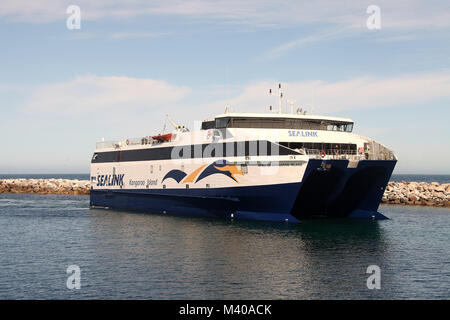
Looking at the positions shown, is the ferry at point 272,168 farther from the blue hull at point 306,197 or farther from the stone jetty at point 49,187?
the stone jetty at point 49,187

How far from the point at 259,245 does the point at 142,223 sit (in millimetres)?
12296

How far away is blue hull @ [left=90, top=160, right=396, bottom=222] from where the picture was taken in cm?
2994

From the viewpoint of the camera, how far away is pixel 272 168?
29.8 meters

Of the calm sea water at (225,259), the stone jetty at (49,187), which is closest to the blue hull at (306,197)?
the calm sea water at (225,259)

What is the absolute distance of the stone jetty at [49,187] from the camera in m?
78.2

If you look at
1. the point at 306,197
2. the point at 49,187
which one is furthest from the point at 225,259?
the point at 49,187

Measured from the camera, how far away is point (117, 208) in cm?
4569

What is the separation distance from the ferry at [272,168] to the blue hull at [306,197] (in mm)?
63

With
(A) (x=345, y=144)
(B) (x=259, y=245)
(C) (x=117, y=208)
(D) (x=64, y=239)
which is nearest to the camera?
(B) (x=259, y=245)

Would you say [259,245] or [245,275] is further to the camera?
[259,245]
